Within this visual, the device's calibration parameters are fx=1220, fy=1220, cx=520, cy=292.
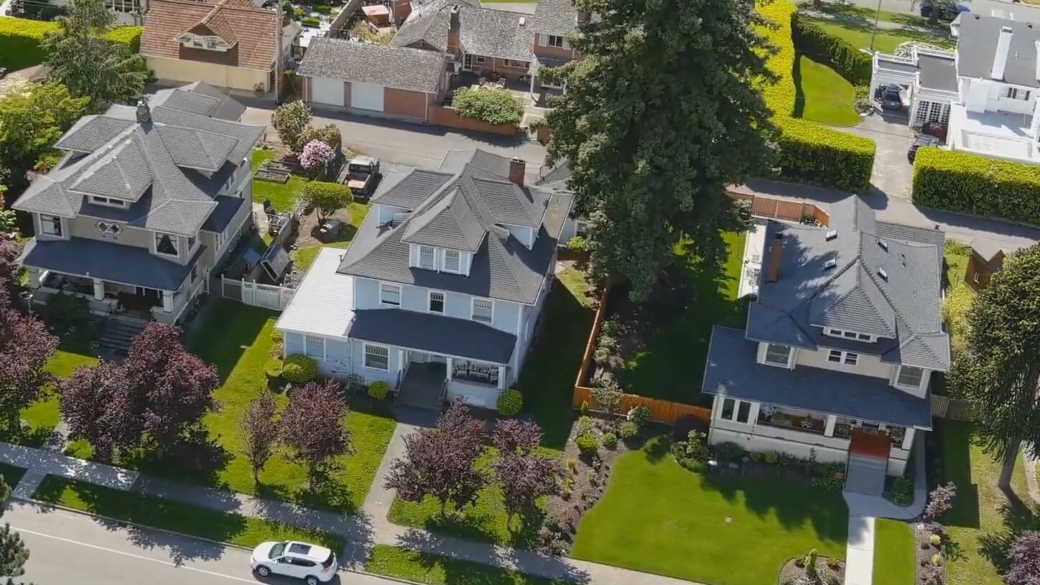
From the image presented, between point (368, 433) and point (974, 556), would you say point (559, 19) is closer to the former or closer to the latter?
point (368, 433)

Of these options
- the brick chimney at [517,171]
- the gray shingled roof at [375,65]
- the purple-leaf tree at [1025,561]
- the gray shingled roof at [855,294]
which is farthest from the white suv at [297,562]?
the gray shingled roof at [375,65]

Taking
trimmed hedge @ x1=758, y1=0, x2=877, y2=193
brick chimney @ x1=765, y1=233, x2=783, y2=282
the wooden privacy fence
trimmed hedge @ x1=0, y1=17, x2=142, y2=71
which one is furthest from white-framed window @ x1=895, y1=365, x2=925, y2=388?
trimmed hedge @ x1=0, y1=17, x2=142, y2=71

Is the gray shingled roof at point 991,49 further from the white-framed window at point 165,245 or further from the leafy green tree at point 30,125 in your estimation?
the leafy green tree at point 30,125

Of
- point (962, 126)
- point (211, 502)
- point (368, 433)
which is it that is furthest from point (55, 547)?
point (962, 126)

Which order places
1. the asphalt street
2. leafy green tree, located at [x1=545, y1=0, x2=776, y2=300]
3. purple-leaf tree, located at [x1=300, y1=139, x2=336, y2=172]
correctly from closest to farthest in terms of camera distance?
1. the asphalt street
2. leafy green tree, located at [x1=545, y1=0, x2=776, y2=300]
3. purple-leaf tree, located at [x1=300, y1=139, x2=336, y2=172]

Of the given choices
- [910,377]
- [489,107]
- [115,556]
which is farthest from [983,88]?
[115,556]

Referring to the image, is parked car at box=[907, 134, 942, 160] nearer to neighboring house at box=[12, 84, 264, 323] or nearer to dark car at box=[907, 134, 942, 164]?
dark car at box=[907, 134, 942, 164]
